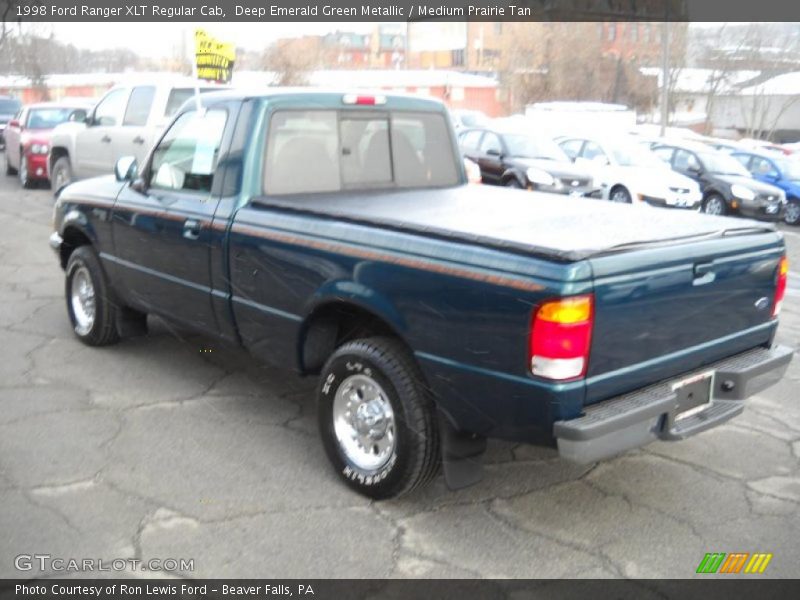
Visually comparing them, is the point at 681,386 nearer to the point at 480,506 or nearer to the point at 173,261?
the point at 480,506

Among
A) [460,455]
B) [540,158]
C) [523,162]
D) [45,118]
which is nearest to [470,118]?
[540,158]

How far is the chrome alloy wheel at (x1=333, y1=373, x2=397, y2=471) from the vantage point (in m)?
3.86

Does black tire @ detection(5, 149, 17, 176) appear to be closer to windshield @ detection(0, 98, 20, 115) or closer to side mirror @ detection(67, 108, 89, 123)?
side mirror @ detection(67, 108, 89, 123)

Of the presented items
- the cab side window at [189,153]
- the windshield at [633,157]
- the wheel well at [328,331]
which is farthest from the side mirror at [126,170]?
the windshield at [633,157]

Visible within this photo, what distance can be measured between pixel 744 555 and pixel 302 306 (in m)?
2.26

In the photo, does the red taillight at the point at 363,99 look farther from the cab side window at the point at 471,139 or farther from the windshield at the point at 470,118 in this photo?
the windshield at the point at 470,118

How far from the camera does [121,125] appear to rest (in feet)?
38.6

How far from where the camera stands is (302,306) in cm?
409

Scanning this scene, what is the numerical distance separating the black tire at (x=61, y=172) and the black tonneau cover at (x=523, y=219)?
990 cm

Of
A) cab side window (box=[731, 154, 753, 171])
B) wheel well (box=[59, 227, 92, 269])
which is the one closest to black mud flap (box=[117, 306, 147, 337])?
wheel well (box=[59, 227, 92, 269])

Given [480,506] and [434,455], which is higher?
[434,455]

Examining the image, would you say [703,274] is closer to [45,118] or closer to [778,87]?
[45,118]

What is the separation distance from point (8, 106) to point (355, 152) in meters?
26.4

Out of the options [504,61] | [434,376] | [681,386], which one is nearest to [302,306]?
[434,376]
